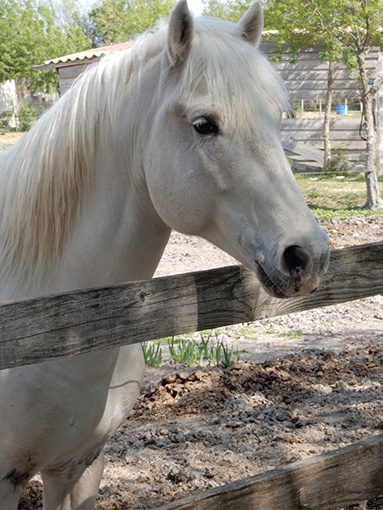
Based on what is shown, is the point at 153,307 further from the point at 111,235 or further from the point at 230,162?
the point at 230,162

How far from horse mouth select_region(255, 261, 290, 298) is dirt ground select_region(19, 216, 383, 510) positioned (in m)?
1.78

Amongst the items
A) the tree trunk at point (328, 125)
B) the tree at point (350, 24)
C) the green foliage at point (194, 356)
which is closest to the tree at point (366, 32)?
the tree at point (350, 24)

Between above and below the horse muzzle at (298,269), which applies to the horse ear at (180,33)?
above

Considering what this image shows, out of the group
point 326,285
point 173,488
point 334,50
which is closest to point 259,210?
point 326,285

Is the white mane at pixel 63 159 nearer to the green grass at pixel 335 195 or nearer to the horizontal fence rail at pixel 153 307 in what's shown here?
the horizontal fence rail at pixel 153 307

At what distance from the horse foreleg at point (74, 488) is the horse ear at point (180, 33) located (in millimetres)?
1554

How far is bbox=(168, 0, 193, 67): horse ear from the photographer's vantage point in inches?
72.4

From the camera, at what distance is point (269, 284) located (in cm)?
175

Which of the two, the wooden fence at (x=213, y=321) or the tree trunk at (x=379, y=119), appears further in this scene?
the tree trunk at (x=379, y=119)

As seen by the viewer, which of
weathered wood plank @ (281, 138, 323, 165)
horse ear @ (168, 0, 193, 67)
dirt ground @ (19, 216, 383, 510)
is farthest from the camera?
weathered wood plank @ (281, 138, 323, 165)

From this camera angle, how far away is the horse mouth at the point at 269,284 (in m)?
1.73

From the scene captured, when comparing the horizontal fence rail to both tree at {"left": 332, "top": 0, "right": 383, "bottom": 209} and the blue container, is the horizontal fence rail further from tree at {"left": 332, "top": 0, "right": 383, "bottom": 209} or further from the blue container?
the blue container

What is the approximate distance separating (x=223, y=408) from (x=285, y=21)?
10312 millimetres

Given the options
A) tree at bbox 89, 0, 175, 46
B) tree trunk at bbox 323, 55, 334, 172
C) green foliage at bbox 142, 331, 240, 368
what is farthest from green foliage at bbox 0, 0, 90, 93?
green foliage at bbox 142, 331, 240, 368
